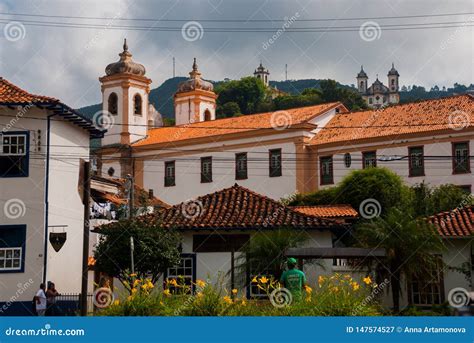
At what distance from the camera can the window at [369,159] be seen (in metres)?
42.6

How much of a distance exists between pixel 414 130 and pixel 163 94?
12558 centimetres

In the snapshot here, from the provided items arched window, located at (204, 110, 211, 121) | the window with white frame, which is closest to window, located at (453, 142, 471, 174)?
the window with white frame

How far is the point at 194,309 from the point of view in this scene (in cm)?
1068

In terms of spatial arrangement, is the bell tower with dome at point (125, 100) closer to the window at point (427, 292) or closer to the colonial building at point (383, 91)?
the window at point (427, 292)

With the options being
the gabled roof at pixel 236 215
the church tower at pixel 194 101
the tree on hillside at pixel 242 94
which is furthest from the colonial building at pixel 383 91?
the gabled roof at pixel 236 215

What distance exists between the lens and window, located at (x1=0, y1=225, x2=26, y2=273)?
884 inches

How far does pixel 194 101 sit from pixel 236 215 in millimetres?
40643

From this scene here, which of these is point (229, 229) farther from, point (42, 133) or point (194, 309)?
point (194, 309)

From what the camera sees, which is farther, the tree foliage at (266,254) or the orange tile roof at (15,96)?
the orange tile roof at (15,96)

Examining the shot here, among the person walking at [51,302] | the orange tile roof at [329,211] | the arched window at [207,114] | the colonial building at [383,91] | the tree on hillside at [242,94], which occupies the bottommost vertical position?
the person walking at [51,302]

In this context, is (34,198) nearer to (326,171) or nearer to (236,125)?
(326,171)

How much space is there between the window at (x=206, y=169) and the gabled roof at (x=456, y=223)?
27907 mm

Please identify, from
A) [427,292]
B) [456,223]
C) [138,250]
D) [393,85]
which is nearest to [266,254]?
[138,250]

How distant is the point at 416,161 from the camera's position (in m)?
41.2
